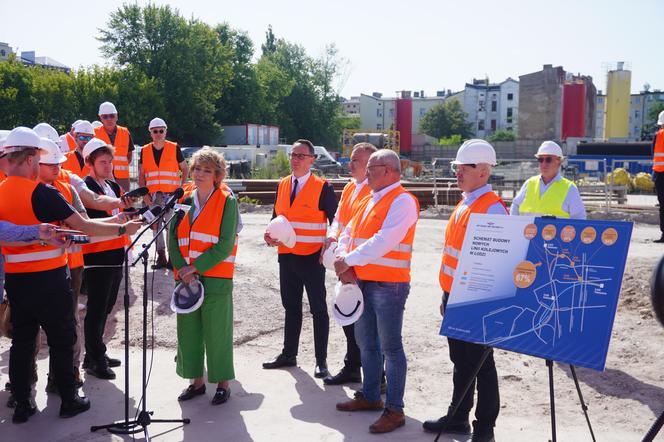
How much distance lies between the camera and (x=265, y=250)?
11.0 m

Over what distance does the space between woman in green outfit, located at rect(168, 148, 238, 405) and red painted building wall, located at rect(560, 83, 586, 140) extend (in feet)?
233

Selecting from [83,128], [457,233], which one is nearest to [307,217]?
[457,233]

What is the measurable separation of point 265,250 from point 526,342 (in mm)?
7834

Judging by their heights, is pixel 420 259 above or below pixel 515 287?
below

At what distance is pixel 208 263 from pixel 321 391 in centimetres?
159

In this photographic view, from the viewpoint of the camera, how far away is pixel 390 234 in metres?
4.46

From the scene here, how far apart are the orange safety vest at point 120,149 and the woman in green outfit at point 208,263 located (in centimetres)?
441

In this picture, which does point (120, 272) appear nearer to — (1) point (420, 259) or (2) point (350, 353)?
(2) point (350, 353)

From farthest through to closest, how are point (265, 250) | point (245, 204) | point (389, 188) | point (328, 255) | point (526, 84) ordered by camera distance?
point (526, 84) → point (245, 204) → point (265, 250) → point (328, 255) → point (389, 188)

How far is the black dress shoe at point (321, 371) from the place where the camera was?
5.84 metres

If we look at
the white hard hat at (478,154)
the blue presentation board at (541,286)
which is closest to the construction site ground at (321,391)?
the blue presentation board at (541,286)

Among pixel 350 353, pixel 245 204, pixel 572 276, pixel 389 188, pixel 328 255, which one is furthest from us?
pixel 245 204

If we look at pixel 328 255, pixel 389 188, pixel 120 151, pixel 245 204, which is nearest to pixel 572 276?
pixel 389 188

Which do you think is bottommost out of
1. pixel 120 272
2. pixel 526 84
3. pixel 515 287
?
pixel 120 272
